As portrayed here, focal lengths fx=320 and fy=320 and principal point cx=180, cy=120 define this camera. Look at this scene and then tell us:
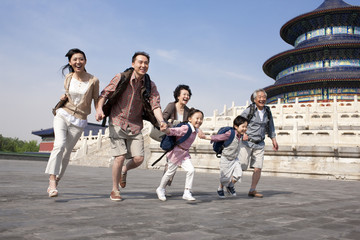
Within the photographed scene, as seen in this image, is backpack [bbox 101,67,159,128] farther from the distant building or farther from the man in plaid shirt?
the distant building

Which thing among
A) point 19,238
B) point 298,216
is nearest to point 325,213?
point 298,216

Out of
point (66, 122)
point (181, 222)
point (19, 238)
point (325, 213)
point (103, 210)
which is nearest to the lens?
point (19, 238)

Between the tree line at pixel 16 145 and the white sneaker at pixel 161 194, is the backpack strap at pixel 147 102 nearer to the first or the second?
the white sneaker at pixel 161 194

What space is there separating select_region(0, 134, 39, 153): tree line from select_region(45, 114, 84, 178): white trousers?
211 ft

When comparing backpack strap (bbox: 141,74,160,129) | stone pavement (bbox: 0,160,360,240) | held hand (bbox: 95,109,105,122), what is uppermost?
backpack strap (bbox: 141,74,160,129)

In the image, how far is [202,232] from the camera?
2.30 m

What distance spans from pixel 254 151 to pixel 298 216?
6.96ft

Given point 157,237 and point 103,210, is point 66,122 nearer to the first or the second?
point 103,210

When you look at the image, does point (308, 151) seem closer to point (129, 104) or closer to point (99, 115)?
point (129, 104)

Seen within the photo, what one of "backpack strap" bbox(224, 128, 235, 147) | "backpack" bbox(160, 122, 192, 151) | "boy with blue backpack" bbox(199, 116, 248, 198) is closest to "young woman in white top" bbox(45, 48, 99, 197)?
"backpack" bbox(160, 122, 192, 151)

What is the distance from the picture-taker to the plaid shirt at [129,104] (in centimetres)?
396

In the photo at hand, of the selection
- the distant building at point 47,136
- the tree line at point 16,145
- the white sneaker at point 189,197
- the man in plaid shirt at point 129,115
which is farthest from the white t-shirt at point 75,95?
the tree line at point 16,145

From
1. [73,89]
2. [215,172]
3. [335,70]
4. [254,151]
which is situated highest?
[335,70]

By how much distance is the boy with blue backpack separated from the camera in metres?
4.80
